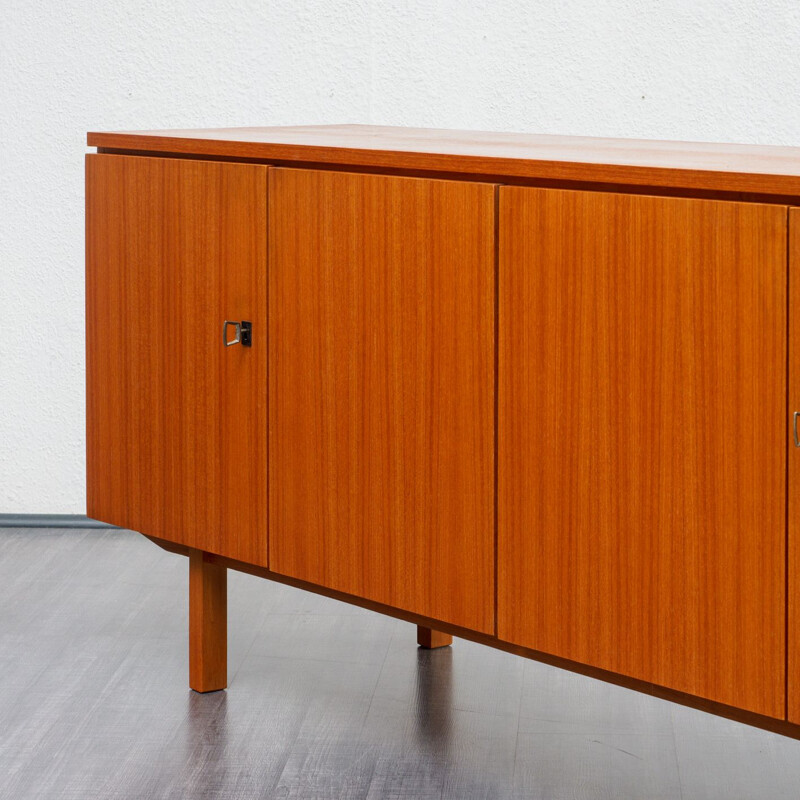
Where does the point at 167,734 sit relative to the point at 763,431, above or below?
below

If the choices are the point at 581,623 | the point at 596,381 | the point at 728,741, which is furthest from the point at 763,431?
the point at 728,741

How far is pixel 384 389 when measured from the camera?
1897 millimetres

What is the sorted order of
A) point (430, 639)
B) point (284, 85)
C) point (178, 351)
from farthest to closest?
point (284, 85)
point (430, 639)
point (178, 351)

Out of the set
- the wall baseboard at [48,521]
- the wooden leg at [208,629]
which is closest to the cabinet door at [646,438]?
Result: the wooden leg at [208,629]

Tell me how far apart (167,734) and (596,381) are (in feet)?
3.42

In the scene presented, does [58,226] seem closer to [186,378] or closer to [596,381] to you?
[186,378]

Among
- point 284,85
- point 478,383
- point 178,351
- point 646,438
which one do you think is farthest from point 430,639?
point 284,85

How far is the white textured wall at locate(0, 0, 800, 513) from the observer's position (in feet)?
10.3

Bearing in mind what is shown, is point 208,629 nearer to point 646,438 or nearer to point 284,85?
point 646,438

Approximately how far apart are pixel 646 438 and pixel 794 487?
0.63 ft

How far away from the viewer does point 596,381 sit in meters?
1.65

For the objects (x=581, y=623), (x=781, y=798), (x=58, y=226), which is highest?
(x=58, y=226)

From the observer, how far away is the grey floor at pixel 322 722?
82.6 inches

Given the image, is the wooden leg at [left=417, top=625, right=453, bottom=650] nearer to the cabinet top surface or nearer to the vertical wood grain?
the cabinet top surface
